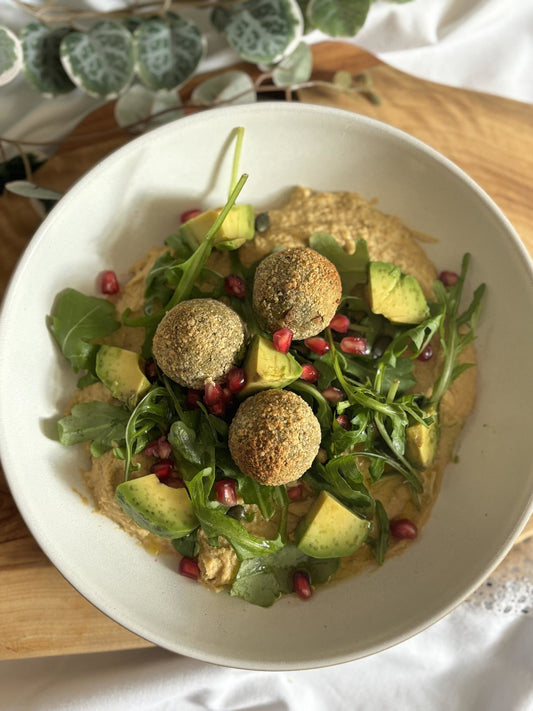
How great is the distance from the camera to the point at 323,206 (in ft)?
10.2

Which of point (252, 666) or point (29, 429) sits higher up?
point (29, 429)

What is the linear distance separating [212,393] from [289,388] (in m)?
0.36

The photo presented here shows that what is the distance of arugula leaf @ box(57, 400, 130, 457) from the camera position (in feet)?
9.43

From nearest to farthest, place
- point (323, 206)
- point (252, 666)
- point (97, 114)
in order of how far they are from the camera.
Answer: point (252, 666)
point (323, 206)
point (97, 114)

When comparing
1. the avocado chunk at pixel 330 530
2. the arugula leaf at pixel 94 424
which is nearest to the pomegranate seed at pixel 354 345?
the avocado chunk at pixel 330 530

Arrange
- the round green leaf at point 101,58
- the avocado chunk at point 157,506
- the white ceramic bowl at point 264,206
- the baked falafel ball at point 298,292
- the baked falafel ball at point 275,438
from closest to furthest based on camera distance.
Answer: the baked falafel ball at point 275,438 → the baked falafel ball at point 298,292 → the avocado chunk at point 157,506 → the white ceramic bowl at point 264,206 → the round green leaf at point 101,58

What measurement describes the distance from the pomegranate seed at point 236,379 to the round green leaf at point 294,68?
158 cm

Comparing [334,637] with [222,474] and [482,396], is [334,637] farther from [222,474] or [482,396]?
[482,396]

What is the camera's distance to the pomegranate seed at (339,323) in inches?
115

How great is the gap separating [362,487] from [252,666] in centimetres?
88

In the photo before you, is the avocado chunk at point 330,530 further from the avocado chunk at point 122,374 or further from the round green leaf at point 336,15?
the round green leaf at point 336,15

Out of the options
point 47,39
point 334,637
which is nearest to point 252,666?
point 334,637

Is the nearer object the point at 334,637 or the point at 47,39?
the point at 334,637

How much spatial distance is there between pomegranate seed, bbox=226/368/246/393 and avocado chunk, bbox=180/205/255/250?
0.57 metres
